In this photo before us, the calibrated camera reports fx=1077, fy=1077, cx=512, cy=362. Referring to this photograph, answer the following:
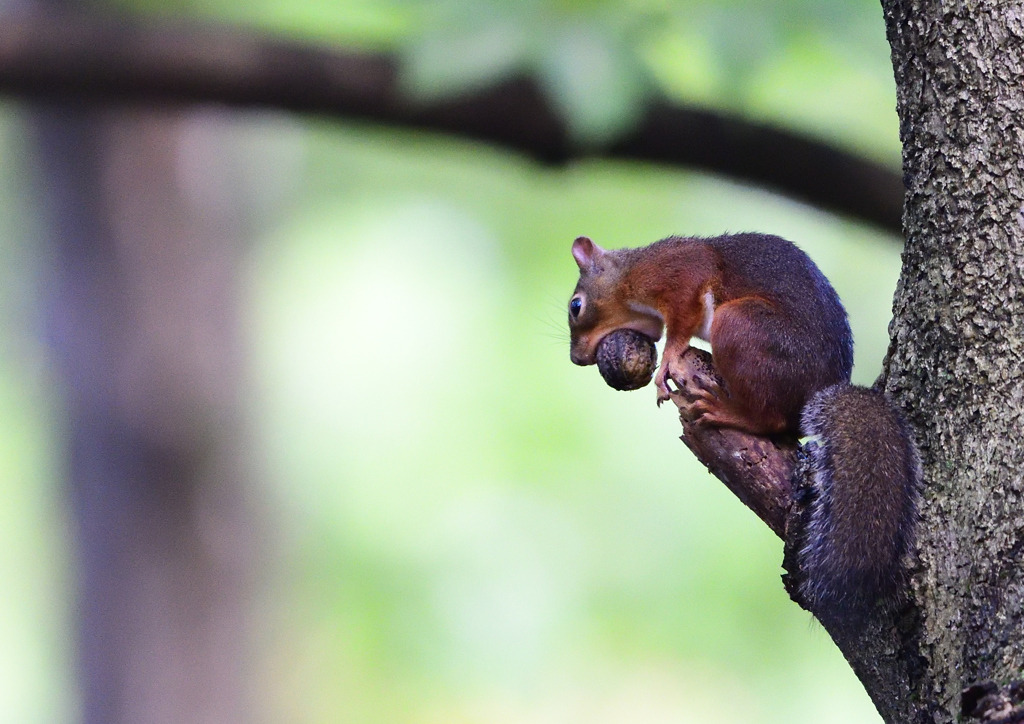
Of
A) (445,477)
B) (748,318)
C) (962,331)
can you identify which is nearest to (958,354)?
(962,331)

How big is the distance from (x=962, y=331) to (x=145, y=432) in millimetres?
4631

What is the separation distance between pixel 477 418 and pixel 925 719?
7582 millimetres

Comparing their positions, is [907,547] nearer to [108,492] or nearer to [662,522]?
[108,492]

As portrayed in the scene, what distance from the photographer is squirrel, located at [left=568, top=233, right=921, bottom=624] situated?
184 cm

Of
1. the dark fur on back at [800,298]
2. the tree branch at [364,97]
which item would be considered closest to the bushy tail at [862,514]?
the dark fur on back at [800,298]

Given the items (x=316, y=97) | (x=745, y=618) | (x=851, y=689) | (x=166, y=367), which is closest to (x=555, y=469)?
(x=745, y=618)

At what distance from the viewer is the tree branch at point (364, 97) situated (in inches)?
148

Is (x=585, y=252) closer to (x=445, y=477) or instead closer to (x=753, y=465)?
(x=753, y=465)

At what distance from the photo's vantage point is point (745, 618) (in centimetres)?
770

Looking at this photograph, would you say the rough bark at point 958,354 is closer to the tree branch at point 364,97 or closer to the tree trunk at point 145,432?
the tree branch at point 364,97

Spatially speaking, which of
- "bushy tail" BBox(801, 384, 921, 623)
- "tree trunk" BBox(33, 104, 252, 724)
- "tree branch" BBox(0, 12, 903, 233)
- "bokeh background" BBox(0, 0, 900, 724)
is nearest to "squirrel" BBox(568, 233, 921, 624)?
"bushy tail" BBox(801, 384, 921, 623)

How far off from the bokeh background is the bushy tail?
4393mm

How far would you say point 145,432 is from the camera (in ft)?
18.3

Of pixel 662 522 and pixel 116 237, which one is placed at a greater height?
pixel 116 237
